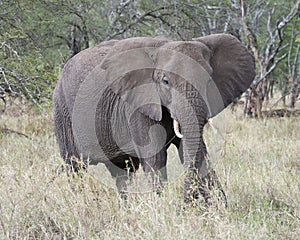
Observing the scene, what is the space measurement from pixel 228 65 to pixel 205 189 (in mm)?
1239

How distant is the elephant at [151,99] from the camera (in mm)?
3770

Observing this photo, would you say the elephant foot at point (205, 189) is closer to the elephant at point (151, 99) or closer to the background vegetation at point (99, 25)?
the elephant at point (151, 99)

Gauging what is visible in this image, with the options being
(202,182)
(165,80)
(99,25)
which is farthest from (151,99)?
(99,25)

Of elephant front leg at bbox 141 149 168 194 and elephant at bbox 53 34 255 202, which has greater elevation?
elephant at bbox 53 34 255 202

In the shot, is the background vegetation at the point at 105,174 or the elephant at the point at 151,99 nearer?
the background vegetation at the point at 105,174

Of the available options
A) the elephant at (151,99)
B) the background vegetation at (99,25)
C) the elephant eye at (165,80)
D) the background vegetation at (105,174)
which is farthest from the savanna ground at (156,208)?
the background vegetation at (99,25)

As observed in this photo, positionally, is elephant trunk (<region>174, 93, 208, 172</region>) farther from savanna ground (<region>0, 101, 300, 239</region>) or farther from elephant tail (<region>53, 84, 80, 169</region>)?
elephant tail (<region>53, 84, 80, 169</region>)

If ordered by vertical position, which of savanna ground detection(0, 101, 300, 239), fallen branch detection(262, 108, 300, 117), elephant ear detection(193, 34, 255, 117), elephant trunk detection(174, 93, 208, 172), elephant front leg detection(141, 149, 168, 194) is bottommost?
fallen branch detection(262, 108, 300, 117)

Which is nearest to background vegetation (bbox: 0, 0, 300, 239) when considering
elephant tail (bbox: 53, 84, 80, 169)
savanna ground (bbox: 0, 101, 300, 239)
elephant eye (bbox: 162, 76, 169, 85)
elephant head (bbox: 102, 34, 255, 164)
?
savanna ground (bbox: 0, 101, 300, 239)

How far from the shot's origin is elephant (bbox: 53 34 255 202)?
12.4ft

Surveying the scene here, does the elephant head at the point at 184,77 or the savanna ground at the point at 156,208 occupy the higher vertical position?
the elephant head at the point at 184,77

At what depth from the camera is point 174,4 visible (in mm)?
9289

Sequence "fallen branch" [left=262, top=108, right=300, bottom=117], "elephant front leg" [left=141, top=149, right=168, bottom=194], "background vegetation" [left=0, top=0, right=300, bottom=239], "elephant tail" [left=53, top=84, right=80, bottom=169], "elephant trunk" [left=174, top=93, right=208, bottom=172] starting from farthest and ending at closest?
"fallen branch" [left=262, top=108, right=300, bottom=117]
"elephant tail" [left=53, top=84, right=80, bottom=169]
"elephant front leg" [left=141, top=149, right=168, bottom=194]
"elephant trunk" [left=174, top=93, right=208, bottom=172]
"background vegetation" [left=0, top=0, right=300, bottom=239]

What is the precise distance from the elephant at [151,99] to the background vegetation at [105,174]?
284 mm
